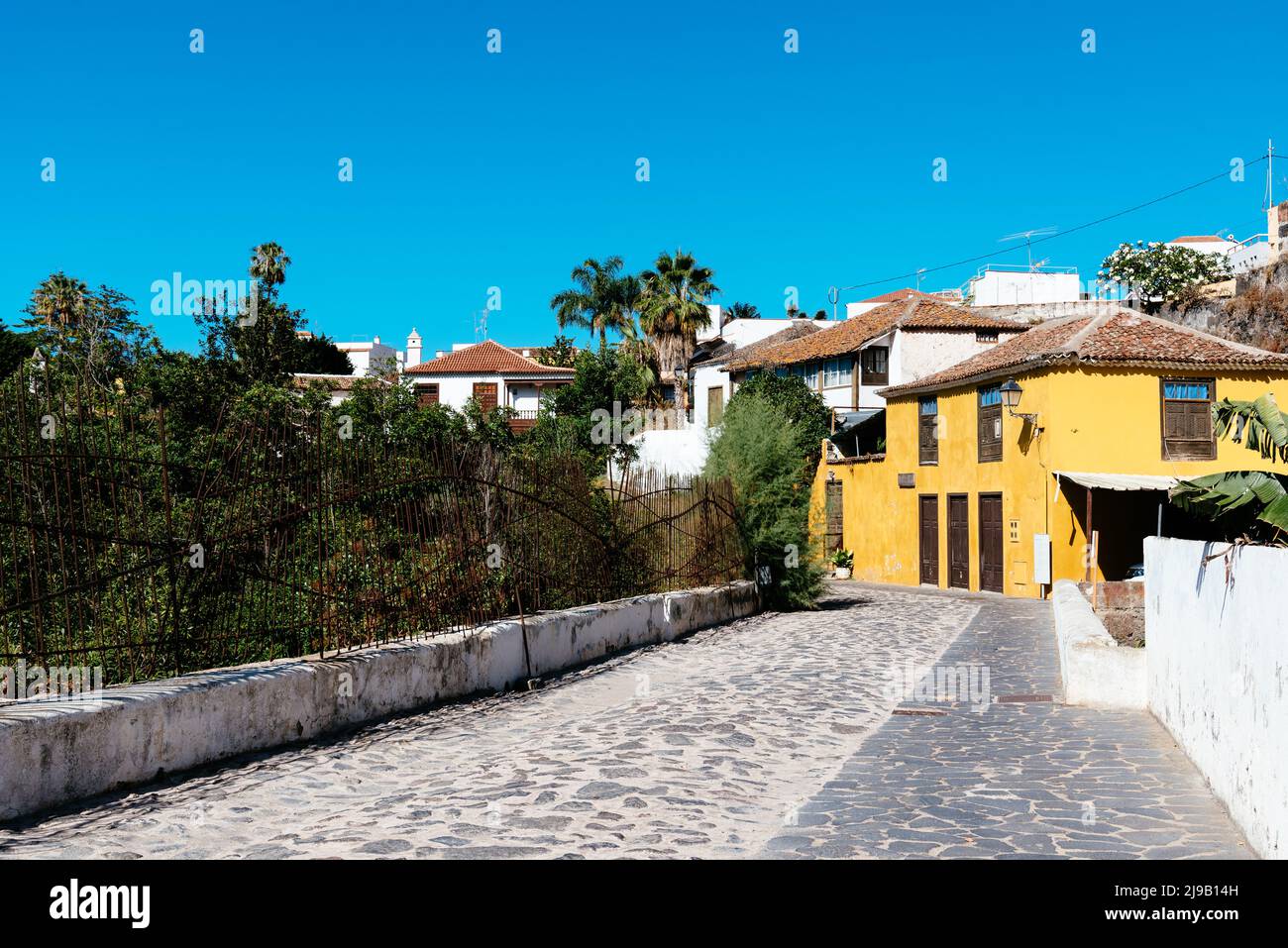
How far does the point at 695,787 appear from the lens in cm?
689

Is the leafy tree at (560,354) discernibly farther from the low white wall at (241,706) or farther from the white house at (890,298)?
→ the low white wall at (241,706)

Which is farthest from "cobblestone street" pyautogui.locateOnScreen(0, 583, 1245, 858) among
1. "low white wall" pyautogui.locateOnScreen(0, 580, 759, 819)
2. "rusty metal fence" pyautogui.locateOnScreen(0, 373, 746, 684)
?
"rusty metal fence" pyautogui.locateOnScreen(0, 373, 746, 684)

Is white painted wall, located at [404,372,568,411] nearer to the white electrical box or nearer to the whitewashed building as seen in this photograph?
the whitewashed building

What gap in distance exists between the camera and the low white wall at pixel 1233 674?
16.4ft

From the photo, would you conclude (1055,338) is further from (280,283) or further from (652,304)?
(280,283)

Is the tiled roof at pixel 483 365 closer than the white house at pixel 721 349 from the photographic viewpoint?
No

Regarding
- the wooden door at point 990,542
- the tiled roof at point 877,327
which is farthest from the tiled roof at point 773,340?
the wooden door at point 990,542

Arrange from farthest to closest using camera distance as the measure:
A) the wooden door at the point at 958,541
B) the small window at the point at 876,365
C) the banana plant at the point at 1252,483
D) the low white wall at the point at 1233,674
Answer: the small window at the point at 876,365, the wooden door at the point at 958,541, the banana plant at the point at 1252,483, the low white wall at the point at 1233,674

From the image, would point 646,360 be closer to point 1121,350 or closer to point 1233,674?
point 1121,350

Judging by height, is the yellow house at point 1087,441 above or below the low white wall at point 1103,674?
above

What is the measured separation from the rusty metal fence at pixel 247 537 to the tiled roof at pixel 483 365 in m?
48.7

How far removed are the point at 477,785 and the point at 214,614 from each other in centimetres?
233
